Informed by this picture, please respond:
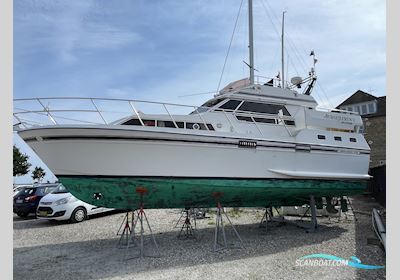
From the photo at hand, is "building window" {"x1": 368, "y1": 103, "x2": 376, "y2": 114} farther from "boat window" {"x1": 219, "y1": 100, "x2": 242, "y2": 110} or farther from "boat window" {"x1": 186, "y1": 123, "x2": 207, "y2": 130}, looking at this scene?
"boat window" {"x1": 186, "y1": 123, "x2": 207, "y2": 130}

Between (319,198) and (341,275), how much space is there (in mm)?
5545

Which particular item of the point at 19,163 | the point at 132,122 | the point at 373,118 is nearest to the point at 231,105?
the point at 132,122

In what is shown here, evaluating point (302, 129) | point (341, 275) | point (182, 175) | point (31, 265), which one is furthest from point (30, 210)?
point (341, 275)

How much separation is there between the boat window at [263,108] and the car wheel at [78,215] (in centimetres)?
752

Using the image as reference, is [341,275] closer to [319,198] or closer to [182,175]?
[182,175]

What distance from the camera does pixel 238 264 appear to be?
6531mm

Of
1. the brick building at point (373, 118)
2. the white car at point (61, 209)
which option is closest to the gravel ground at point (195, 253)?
the white car at point (61, 209)

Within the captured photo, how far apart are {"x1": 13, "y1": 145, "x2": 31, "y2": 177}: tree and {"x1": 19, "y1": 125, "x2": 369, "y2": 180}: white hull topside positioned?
121ft

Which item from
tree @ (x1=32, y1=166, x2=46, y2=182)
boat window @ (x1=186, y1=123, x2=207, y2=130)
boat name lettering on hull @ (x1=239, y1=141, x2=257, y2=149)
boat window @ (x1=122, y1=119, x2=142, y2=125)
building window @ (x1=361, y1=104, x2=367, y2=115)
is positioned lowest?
tree @ (x1=32, y1=166, x2=46, y2=182)

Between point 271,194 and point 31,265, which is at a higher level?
point 271,194

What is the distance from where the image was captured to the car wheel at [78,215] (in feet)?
39.5

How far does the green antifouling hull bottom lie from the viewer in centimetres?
746

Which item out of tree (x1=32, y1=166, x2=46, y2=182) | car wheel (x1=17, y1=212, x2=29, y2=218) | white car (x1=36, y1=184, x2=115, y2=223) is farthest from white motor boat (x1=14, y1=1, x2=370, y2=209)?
tree (x1=32, y1=166, x2=46, y2=182)

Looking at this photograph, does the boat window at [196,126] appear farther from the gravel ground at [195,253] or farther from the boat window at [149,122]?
the gravel ground at [195,253]
